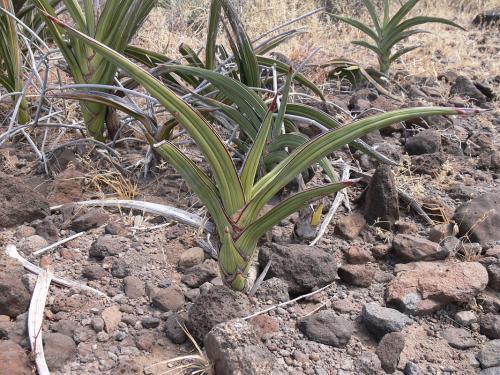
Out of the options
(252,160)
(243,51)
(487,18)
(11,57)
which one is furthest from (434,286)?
(487,18)

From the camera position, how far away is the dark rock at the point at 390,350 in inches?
52.5

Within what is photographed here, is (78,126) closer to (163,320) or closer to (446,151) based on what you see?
(163,320)

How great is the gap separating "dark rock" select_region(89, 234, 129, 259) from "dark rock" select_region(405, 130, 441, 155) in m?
1.39

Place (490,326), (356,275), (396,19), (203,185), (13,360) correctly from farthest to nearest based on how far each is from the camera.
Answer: (396,19) → (356,275) → (490,326) → (203,185) → (13,360)

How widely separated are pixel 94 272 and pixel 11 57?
109cm

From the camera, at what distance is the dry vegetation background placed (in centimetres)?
378

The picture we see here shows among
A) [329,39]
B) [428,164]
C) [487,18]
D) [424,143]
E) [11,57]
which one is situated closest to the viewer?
[11,57]

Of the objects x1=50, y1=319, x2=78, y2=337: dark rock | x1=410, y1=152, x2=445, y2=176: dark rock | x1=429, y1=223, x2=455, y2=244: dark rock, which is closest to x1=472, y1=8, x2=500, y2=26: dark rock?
x1=410, y1=152, x2=445, y2=176: dark rock

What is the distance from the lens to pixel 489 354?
140cm

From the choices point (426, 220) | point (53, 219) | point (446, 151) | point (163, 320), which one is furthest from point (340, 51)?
point (163, 320)

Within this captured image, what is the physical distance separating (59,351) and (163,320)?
0.26 metres

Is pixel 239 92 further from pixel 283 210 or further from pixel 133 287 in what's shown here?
pixel 133 287

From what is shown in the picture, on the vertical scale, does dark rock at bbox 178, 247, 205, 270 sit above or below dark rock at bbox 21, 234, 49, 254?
above

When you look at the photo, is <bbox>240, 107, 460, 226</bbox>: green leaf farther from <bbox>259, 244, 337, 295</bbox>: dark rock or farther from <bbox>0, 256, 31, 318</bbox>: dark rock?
<bbox>0, 256, 31, 318</bbox>: dark rock
